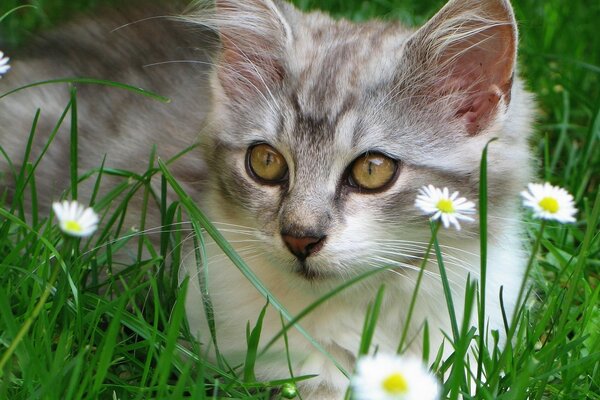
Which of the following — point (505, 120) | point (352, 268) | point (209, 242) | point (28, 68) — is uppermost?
point (28, 68)

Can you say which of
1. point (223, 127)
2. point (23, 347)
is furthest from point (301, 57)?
point (23, 347)

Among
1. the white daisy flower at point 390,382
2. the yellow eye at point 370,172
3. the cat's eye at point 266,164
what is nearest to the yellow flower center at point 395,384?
the white daisy flower at point 390,382

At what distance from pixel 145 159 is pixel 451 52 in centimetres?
126

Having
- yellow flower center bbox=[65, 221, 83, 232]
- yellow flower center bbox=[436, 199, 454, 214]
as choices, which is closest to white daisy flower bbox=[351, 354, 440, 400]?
yellow flower center bbox=[436, 199, 454, 214]

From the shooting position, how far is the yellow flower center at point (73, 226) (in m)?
1.71

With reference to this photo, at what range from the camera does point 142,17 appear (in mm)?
3746

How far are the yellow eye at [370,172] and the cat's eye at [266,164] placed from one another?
0.21m

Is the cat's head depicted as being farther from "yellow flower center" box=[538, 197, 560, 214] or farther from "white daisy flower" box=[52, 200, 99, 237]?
"white daisy flower" box=[52, 200, 99, 237]

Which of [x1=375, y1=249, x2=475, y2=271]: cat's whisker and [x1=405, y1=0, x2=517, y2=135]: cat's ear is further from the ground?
[x1=405, y1=0, x2=517, y2=135]: cat's ear

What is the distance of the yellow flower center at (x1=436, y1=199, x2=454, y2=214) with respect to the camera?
1.93 metres

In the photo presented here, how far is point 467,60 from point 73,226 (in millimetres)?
1283

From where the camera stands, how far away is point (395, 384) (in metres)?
1.46

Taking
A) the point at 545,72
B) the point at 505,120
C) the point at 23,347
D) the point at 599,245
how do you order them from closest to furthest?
the point at 23,347 < the point at 505,120 < the point at 599,245 < the point at 545,72

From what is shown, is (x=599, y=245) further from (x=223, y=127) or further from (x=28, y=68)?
(x=28, y=68)
